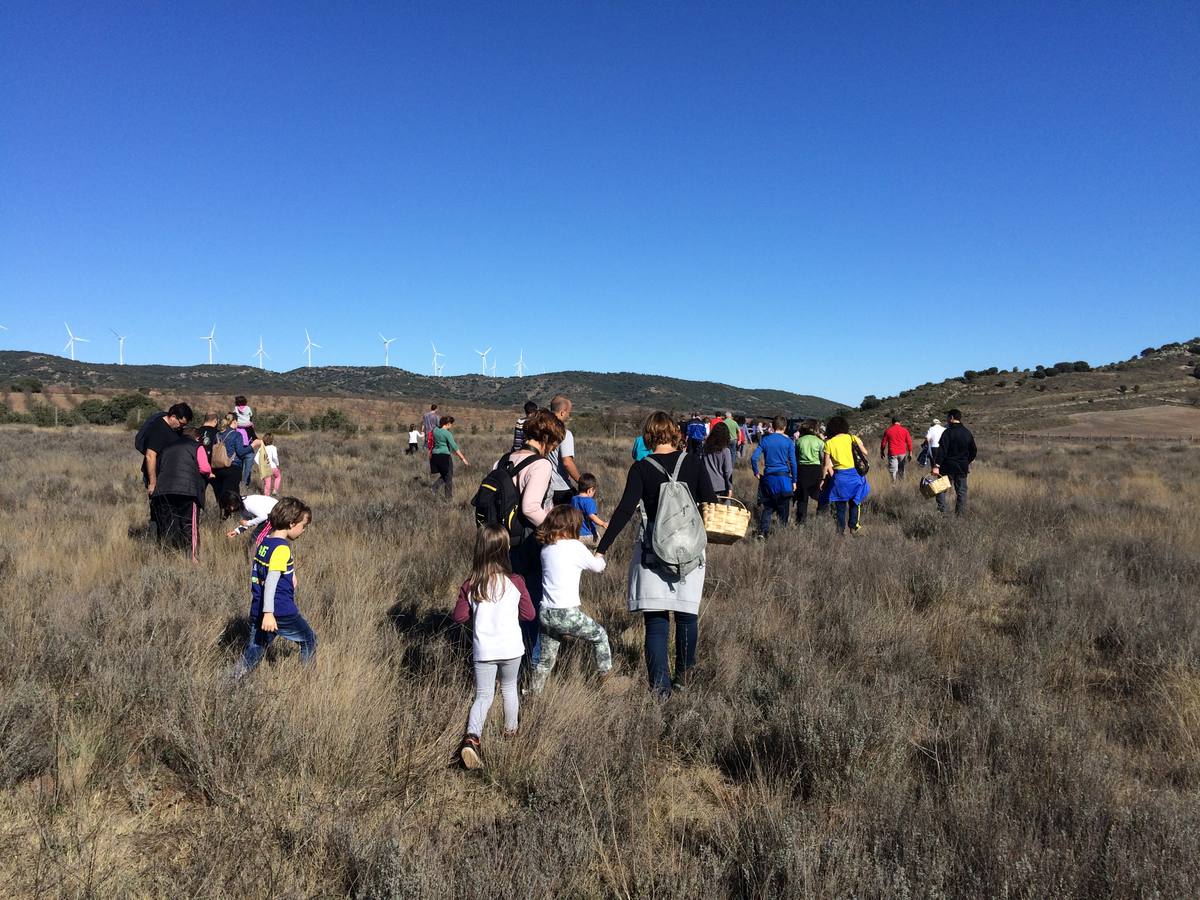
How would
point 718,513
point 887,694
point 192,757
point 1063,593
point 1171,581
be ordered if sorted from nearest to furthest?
point 192,757 < point 887,694 < point 718,513 < point 1063,593 < point 1171,581

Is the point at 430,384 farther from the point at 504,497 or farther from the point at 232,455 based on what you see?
the point at 504,497

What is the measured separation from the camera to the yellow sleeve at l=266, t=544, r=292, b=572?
440 centimetres

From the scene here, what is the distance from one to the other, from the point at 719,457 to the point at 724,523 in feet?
16.4

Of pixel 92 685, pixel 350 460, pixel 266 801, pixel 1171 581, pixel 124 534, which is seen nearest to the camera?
pixel 266 801

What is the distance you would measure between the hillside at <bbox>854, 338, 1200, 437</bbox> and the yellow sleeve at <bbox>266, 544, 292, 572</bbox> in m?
37.7

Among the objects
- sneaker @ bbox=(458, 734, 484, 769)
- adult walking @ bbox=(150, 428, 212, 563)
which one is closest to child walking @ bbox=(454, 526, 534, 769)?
sneaker @ bbox=(458, 734, 484, 769)

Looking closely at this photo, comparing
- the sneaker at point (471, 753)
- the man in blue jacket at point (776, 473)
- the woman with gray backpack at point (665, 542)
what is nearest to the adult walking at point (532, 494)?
the woman with gray backpack at point (665, 542)

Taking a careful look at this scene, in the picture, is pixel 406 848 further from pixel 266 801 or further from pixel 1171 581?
pixel 1171 581

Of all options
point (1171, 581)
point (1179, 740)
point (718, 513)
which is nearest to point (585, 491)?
point (718, 513)

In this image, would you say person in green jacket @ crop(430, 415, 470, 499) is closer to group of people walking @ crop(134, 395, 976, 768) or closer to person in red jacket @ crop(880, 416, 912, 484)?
group of people walking @ crop(134, 395, 976, 768)

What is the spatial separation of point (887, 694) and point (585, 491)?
12.2ft

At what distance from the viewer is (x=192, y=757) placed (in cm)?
337

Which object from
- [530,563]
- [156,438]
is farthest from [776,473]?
[156,438]

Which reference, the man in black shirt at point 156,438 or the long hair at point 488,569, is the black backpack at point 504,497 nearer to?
the long hair at point 488,569
